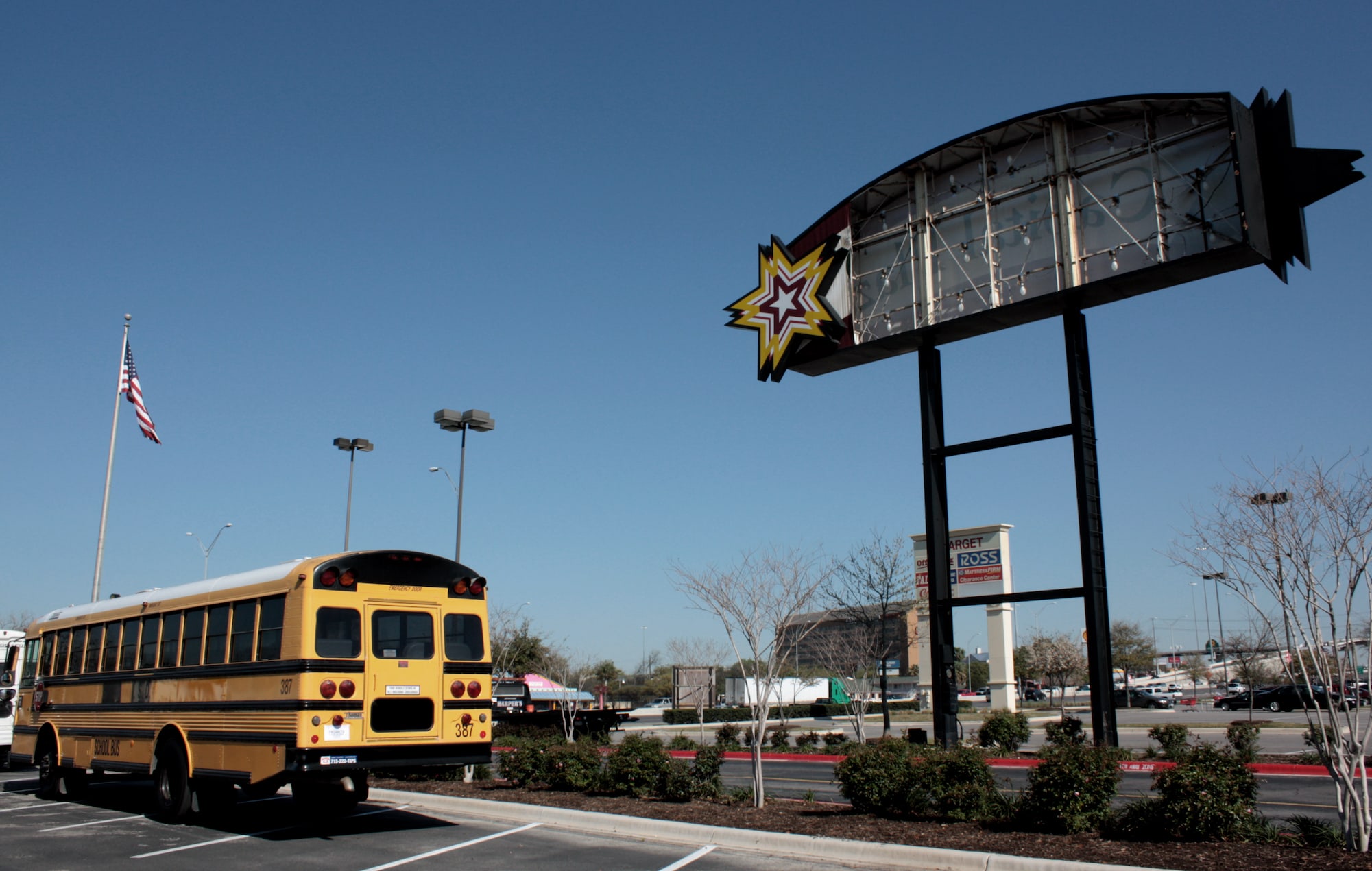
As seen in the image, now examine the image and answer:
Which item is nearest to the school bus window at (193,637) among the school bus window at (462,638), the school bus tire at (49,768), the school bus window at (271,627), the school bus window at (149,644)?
the school bus window at (149,644)

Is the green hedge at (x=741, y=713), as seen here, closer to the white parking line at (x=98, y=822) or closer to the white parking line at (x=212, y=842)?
Result: the white parking line at (x=98, y=822)

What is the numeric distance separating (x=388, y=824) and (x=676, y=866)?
4828 mm

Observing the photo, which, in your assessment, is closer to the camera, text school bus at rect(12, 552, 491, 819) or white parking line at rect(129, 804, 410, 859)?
white parking line at rect(129, 804, 410, 859)

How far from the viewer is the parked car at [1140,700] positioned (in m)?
53.8

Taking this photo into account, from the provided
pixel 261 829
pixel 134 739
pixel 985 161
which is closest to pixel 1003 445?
pixel 985 161

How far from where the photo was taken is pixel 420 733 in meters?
11.9

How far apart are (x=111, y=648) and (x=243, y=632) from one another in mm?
4085

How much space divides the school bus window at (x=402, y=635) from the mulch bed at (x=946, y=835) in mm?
2919

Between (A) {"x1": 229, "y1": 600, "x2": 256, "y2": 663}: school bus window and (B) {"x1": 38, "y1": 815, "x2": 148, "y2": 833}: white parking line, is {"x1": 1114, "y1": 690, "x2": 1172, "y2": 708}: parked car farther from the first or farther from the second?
(A) {"x1": 229, "y1": 600, "x2": 256, "y2": 663}: school bus window

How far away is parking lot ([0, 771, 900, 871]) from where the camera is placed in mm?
10172

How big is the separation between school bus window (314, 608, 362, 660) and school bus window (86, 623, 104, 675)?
583cm

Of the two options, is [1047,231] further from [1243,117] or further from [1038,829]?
[1038,829]

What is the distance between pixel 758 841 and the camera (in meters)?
10.5

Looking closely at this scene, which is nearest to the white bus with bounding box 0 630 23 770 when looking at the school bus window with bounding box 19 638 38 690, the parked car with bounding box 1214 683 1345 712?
the school bus window with bounding box 19 638 38 690
